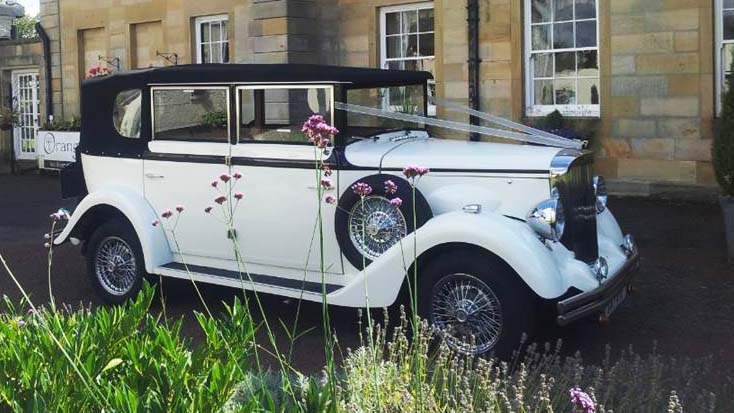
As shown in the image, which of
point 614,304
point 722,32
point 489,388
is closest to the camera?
point 489,388

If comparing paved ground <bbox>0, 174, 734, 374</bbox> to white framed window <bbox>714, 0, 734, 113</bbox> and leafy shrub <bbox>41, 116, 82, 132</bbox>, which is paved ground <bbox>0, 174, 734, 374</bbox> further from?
leafy shrub <bbox>41, 116, 82, 132</bbox>

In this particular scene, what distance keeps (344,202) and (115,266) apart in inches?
91.2

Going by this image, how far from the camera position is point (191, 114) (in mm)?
7379

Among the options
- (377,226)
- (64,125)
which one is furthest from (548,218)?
(64,125)

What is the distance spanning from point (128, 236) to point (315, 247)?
1717 millimetres

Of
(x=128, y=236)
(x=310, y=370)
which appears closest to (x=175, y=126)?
(x=128, y=236)

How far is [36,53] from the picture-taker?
22.3 m

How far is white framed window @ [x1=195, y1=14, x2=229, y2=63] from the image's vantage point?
18.3 m

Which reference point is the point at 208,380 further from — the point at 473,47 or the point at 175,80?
the point at 473,47

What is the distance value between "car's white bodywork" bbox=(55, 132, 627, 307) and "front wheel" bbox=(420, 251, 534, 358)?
13 centimetres

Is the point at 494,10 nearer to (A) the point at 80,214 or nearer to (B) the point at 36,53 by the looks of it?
(A) the point at 80,214

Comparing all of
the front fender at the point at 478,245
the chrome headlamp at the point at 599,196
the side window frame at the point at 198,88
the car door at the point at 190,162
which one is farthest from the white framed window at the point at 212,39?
the front fender at the point at 478,245

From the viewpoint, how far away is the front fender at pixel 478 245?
5.56 metres

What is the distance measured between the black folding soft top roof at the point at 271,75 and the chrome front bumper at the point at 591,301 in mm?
2231
